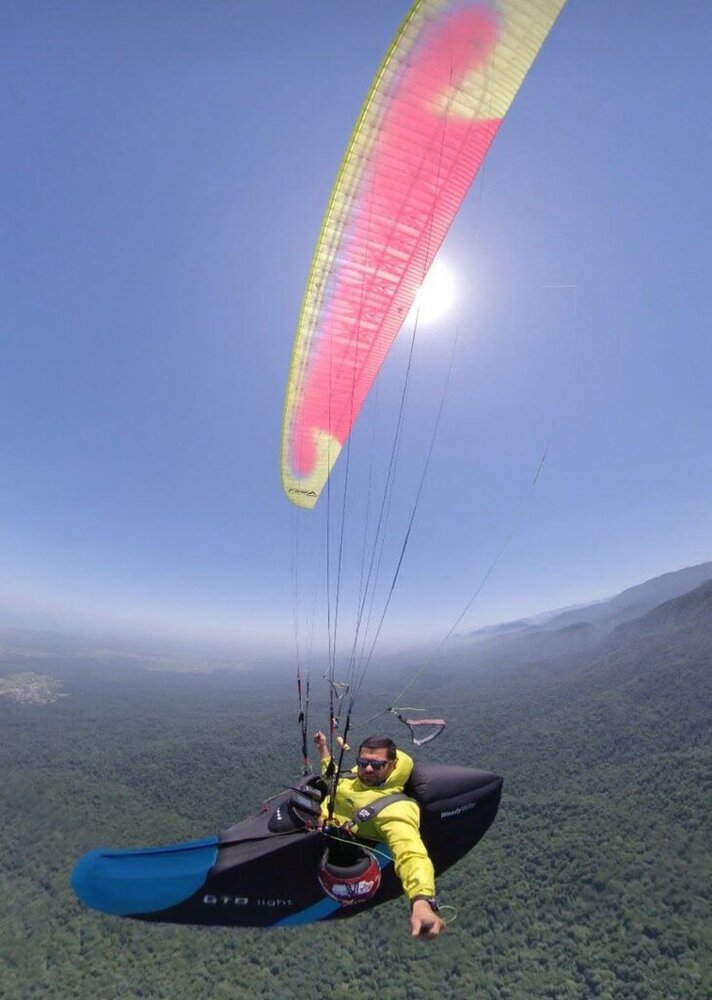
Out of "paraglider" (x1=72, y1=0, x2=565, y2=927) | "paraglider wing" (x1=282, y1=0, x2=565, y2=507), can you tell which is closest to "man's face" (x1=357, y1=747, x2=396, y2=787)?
"paraglider" (x1=72, y1=0, x2=565, y2=927)

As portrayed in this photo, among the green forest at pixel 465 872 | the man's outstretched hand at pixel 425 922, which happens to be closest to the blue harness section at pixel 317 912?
the man's outstretched hand at pixel 425 922

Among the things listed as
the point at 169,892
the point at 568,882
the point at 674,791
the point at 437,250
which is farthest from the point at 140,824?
the point at 437,250

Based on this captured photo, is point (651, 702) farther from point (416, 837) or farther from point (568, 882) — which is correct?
point (416, 837)

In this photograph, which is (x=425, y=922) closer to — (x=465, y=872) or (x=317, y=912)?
(x=317, y=912)

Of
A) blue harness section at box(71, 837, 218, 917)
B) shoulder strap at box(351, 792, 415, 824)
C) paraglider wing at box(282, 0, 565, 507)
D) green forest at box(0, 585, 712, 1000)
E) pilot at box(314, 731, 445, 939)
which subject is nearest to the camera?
pilot at box(314, 731, 445, 939)

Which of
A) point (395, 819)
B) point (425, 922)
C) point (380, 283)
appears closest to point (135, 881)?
point (395, 819)

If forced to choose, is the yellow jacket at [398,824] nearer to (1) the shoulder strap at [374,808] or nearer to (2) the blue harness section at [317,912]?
(1) the shoulder strap at [374,808]

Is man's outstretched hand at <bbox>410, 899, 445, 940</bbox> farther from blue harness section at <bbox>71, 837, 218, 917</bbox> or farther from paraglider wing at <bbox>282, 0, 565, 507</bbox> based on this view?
paraglider wing at <bbox>282, 0, 565, 507</bbox>

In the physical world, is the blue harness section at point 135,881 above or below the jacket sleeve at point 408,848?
below
